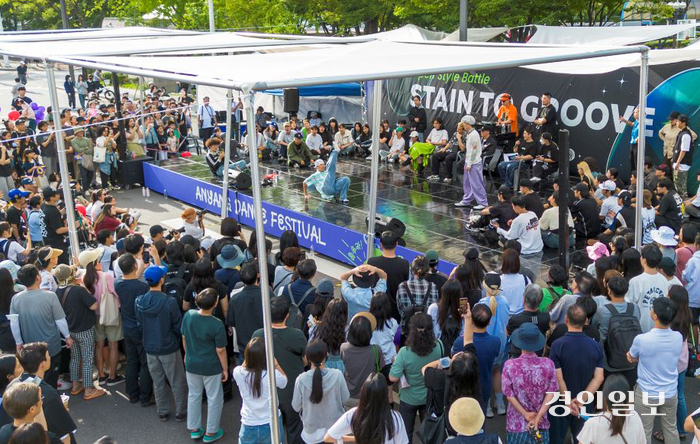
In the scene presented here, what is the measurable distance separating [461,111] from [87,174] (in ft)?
30.7

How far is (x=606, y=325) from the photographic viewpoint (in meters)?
5.98

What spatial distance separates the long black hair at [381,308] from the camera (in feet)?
19.3

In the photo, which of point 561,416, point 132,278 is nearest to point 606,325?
point 561,416

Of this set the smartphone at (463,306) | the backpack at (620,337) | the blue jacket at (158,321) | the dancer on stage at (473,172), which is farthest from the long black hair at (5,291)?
the dancer on stage at (473,172)

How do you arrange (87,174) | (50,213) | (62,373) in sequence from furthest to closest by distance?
(87,174) < (50,213) < (62,373)

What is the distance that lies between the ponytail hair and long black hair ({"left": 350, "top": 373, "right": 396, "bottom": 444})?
0.68 m

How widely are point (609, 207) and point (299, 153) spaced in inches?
339

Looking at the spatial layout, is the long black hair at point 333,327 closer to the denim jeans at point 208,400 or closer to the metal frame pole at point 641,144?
the denim jeans at point 208,400

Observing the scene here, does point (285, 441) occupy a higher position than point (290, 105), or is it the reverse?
point (290, 105)

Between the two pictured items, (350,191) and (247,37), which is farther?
(350,191)

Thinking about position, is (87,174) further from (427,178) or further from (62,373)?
(62,373)

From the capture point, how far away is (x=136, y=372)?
282 inches

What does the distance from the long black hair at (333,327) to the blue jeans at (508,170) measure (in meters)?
9.53

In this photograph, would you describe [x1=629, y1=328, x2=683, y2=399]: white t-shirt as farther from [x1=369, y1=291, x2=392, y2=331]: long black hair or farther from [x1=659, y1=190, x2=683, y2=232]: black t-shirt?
[x1=659, y1=190, x2=683, y2=232]: black t-shirt
